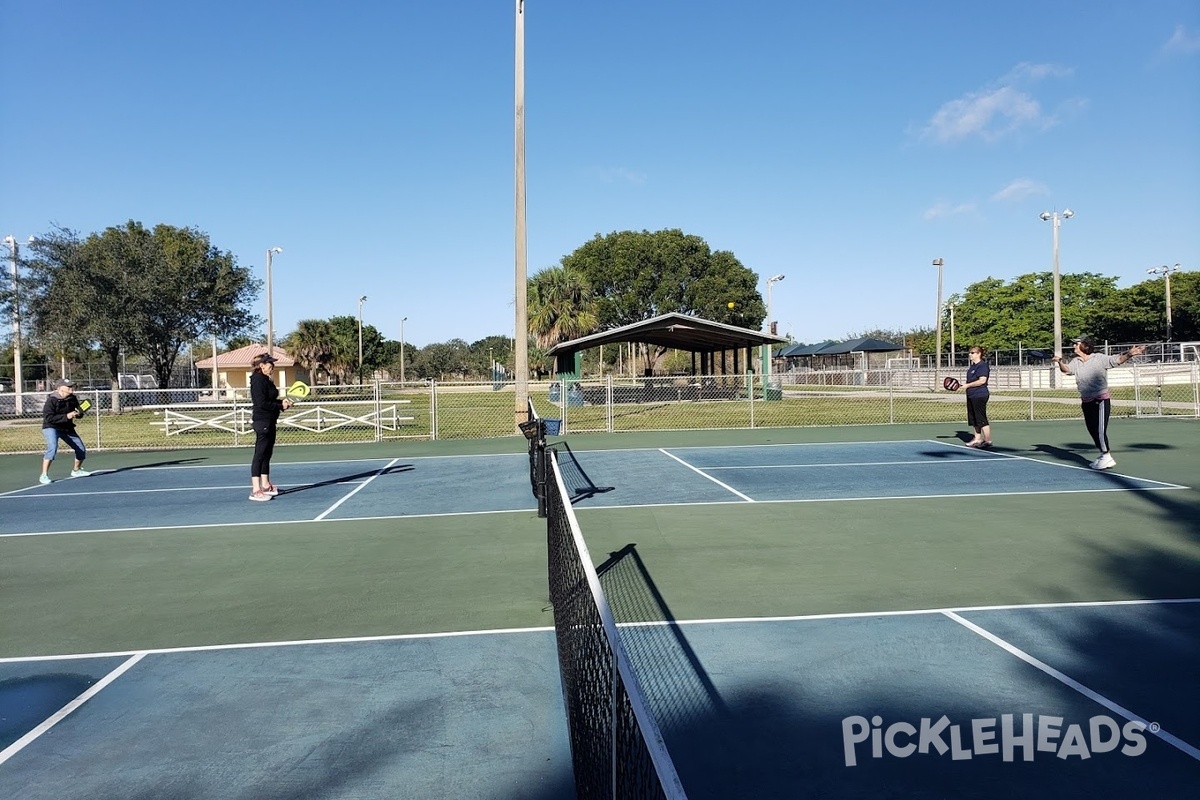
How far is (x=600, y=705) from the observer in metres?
3.16

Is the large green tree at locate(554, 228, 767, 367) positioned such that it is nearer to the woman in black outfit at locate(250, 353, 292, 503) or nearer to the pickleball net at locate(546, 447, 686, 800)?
the woman in black outfit at locate(250, 353, 292, 503)

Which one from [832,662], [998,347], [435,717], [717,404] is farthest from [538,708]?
[998,347]

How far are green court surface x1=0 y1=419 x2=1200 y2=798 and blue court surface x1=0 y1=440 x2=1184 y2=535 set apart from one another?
7.0 inches

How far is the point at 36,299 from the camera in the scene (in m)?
35.9

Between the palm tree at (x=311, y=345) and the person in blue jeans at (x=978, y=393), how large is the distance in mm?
59010

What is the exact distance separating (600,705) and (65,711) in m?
3.44

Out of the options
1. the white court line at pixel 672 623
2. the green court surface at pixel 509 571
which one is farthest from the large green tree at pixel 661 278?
the white court line at pixel 672 623

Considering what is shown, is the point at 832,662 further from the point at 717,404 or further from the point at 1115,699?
the point at 717,404

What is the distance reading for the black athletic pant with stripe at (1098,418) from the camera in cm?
1257

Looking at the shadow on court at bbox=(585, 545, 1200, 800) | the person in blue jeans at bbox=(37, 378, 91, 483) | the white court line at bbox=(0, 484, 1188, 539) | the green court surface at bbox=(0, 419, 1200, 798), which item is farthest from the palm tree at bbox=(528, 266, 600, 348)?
the shadow on court at bbox=(585, 545, 1200, 800)

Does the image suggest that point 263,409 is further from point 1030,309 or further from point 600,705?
point 1030,309

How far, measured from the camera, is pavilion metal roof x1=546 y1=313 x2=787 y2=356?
32.2 meters

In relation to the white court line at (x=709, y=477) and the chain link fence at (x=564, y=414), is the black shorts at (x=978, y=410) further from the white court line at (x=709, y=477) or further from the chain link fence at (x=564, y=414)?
the chain link fence at (x=564, y=414)

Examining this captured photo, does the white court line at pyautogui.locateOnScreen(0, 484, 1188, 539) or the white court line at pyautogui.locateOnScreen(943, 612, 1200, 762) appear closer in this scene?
the white court line at pyautogui.locateOnScreen(943, 612, 1200, 762)
